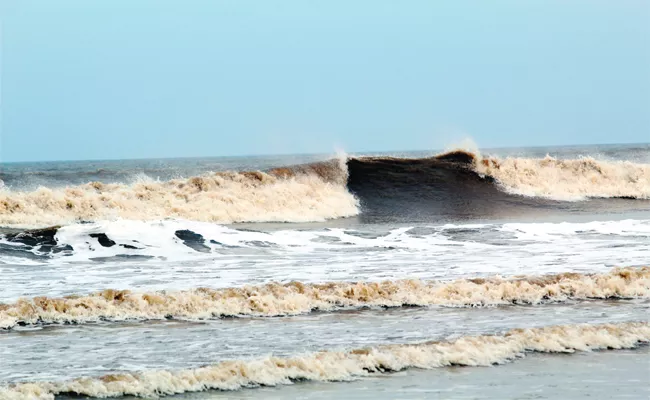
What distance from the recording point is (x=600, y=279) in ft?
33.0

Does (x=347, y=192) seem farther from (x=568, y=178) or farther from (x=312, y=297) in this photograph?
(x=312, y=297)

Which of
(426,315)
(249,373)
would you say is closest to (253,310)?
(426,315)

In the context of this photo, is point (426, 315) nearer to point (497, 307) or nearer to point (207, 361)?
point (497, 307)

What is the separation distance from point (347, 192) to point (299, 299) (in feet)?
47.9

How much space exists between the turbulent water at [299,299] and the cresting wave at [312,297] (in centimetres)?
2

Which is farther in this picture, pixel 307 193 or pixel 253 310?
pixel 307 193

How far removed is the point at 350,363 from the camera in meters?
6.65

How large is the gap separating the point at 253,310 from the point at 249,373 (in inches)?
101

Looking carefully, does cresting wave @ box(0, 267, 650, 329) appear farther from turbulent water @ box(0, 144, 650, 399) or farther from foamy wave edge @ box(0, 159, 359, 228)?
foamy wave edge @ box(0, 159, 359, 228)

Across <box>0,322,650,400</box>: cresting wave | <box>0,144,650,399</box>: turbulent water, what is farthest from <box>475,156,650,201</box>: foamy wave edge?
<box>0,322,650,400</box>: cresting wave

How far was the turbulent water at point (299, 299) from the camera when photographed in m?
6.50

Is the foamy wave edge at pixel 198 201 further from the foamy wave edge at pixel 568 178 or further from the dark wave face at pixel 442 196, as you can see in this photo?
the foamy wave edge at pixel 568 178

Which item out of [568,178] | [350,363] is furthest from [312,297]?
[568,178]

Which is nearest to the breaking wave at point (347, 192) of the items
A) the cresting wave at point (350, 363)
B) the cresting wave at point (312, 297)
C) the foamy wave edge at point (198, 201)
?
the foamy wave edge at point (198, 201)
